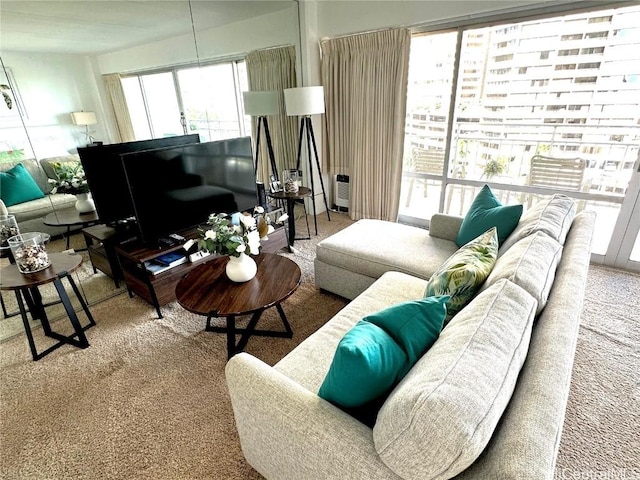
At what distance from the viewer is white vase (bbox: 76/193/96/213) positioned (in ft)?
8.04

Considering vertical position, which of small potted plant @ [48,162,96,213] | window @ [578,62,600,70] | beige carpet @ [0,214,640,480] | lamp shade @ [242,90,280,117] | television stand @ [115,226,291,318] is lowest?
beige carpet @ [0,214,640,480]

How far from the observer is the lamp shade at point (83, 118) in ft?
7.34

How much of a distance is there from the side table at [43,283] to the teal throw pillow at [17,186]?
414 mm

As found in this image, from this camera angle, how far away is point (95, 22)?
2.18 m

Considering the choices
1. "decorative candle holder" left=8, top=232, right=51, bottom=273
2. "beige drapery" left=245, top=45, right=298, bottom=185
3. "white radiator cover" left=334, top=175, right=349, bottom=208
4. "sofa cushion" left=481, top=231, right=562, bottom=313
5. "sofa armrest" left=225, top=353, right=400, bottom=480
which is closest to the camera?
"sofa armrest" left=225, top=353, right=400, bottom=480

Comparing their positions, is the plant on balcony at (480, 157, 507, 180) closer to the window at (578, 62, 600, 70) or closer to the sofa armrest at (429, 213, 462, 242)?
the window at (578, 62, 600, 70)

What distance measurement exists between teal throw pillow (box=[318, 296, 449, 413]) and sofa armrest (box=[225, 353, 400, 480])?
0.07m

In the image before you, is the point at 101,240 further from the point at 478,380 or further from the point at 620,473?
the point at 620,473

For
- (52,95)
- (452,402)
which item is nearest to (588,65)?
(452,402)

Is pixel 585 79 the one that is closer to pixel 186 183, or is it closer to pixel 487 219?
pixel 487 219

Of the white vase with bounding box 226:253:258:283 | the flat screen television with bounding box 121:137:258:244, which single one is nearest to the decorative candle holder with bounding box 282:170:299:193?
the flat screen television with bounding box 121:137:258:244

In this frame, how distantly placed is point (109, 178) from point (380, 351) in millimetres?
2393

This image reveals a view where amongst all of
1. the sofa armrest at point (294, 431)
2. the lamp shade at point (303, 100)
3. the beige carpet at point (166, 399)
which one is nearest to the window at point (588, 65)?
the beige carpet at point (166, 399)

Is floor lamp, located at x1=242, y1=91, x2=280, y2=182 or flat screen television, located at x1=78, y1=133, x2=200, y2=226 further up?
floor lamp, located at x1=242, y1=91, x2=280, y2=182
